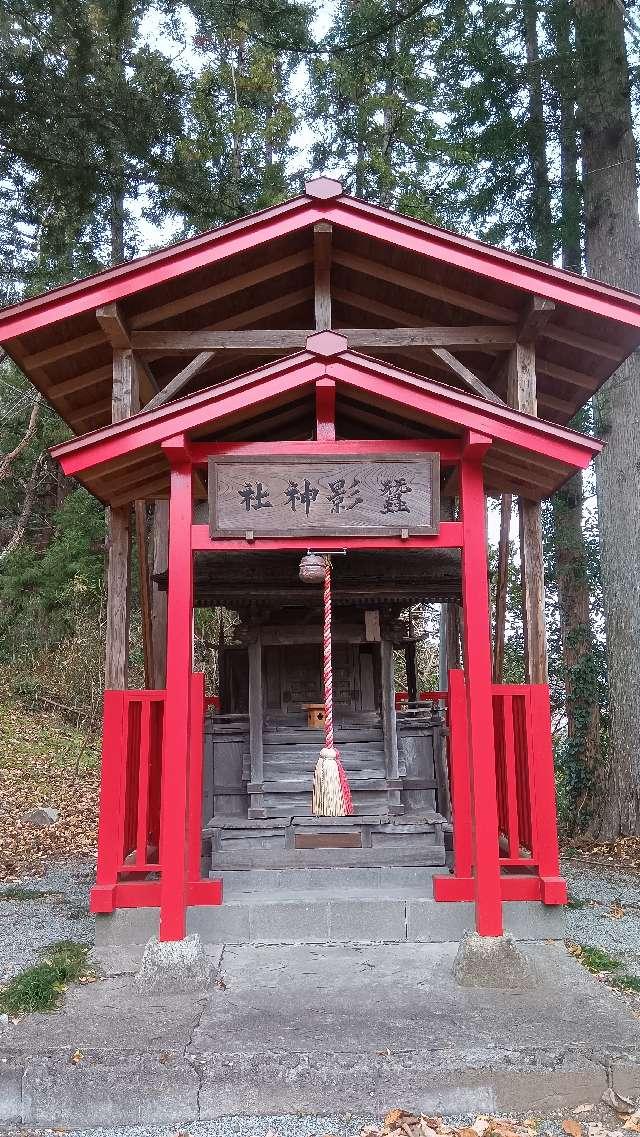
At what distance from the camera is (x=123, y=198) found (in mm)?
13680

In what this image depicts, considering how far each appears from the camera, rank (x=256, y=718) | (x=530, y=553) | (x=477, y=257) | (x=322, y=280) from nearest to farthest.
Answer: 1. (x=477, y=257)
2. (x=530, y=553)
3. (x=322, y=280)
4. (x=256, y=718)

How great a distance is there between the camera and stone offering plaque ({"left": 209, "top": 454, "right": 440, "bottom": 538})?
18.5ft

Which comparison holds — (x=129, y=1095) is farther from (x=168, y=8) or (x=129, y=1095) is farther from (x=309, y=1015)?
(x=168, y=8)

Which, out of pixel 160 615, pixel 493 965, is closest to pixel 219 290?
pixel 160 615

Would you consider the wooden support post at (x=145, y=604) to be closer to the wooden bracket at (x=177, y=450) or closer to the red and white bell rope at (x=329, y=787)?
the wooden bracket at (x=177, y=450)

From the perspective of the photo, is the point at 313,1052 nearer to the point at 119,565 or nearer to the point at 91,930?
the point at 91,930

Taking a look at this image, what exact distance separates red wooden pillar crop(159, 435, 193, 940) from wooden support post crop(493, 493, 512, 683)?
3.41m

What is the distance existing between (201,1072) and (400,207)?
43.3ft

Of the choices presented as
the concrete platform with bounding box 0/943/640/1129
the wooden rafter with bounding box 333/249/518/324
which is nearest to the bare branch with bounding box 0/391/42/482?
the wooden rafter with bounding box 333/249/518/324

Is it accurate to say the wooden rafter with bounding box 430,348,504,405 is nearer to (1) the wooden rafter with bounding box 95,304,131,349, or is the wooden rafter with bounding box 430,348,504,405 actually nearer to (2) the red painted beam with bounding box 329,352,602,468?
(2) the red painted beam with bounding box 329,352,602,468

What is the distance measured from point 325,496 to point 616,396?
6220 millimetres

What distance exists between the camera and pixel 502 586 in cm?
774

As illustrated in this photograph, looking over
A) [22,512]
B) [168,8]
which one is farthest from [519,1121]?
[22,512]

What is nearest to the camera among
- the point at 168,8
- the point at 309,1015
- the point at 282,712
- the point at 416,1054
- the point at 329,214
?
the point at 416,1054
